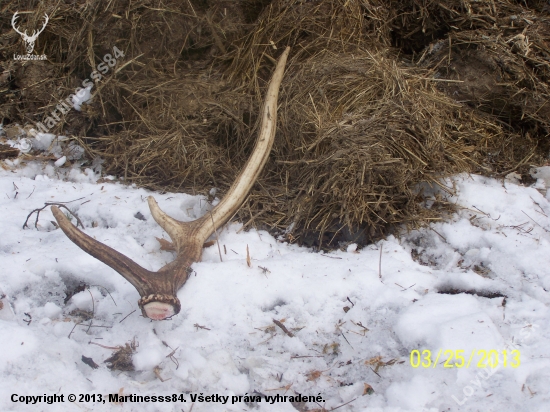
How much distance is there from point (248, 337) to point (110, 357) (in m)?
0.52

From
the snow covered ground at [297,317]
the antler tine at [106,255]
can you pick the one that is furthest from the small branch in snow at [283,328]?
the antler tine at [106,255]

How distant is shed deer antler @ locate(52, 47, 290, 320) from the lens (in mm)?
1844

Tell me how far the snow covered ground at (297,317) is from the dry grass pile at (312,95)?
27 cm

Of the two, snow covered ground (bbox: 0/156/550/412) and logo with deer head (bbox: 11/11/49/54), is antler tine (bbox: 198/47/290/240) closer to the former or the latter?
snow covered ground (bbox: 0/156/550/412)

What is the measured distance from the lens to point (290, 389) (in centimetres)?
167

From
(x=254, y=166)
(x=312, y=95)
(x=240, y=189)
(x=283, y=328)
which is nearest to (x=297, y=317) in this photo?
(x=283, y=328)

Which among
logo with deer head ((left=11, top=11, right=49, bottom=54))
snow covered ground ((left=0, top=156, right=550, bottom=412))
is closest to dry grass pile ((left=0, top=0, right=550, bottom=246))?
logo with deer head ((left=11, top=11, right=49, bottom=54))

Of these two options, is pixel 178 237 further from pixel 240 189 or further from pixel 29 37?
pixel 29 37

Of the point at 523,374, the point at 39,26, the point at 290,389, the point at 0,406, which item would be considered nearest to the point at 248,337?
the point at 290,389

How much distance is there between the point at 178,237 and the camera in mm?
2240

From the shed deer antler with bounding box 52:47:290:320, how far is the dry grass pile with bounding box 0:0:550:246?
0.12 meters

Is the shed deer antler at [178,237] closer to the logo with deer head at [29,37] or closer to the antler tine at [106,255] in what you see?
the antler tine at [106,255]

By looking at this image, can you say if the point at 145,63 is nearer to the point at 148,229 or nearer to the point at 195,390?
the point at 148,229

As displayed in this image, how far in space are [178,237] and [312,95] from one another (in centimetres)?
118
